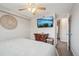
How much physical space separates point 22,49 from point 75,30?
882 mm

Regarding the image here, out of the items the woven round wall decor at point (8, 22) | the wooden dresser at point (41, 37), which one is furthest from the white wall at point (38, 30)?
the woven round wall decor at point (8, 22)

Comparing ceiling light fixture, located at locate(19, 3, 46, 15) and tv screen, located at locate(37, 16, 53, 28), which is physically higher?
ceiling light fixture, located at locate(19, 3, 46, 15)

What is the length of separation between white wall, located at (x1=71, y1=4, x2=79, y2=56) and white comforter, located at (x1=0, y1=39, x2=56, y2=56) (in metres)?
0.33

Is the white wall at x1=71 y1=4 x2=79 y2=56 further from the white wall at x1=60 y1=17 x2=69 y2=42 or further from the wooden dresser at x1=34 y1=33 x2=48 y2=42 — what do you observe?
the wooden dresser at x1=34 y1=33 x2=48 y2=42

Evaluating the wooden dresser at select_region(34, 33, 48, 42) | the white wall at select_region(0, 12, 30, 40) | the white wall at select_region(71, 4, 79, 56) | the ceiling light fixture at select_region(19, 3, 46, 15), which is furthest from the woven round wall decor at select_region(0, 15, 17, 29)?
the white wall at select_region(71, 4, 79, 56)

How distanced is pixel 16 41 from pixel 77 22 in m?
1.00

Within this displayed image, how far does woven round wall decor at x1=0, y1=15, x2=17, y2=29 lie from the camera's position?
176cm

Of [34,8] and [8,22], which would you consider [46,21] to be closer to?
[34,8]

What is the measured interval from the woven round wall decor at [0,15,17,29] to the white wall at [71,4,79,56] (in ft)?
3.05

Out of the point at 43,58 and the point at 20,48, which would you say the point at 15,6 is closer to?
the point at 20,48

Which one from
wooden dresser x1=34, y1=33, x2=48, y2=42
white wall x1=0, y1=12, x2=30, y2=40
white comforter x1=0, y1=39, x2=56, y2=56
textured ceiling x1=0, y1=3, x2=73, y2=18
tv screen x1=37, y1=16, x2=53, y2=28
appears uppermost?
textured ceiling x1=0, y1=3, x2=73, y2=18

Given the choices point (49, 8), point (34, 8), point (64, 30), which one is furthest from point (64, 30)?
point (34, 8)

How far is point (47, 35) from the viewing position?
1801 millimetres

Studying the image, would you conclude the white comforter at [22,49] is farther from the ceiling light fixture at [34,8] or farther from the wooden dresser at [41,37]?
the ceiling light fixture at [34,8]
